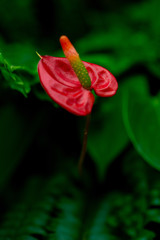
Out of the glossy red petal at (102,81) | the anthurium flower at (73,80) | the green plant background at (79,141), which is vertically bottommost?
the green plant background at (79,141)

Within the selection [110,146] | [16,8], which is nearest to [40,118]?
[110,146]

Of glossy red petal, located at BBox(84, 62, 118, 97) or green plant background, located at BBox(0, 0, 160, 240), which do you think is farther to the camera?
green plant background, located at BBox(0, 0, 160, 240)

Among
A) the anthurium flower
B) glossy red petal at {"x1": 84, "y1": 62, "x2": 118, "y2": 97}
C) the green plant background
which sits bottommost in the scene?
the green plant background

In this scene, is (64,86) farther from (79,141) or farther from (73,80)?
(79,141)

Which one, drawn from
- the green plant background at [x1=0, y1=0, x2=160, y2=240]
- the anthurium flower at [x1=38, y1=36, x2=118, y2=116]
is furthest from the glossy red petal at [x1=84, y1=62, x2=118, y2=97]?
the green plant background at [x1=0, y1=0, x2=160, y2=240]

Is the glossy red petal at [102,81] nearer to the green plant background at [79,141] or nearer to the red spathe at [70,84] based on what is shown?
the red spathe at [70,84]

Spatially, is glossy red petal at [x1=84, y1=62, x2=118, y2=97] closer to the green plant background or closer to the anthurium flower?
the anthurium flower

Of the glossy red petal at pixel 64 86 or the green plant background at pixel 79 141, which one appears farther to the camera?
the green plant background at pixel 79 141

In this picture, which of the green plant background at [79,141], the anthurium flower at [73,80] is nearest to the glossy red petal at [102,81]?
the anthurium flower at [73,80]
